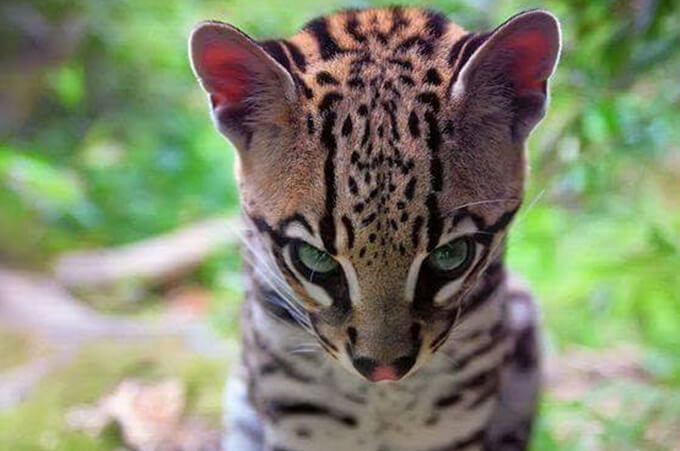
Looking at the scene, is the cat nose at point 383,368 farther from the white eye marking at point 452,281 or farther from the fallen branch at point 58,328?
the fallen branch at point 58,328

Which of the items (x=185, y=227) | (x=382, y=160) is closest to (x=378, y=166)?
(x=382, y=160)

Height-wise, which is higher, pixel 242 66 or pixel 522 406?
pixel 242 66

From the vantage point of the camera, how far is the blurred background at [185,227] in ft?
8.15

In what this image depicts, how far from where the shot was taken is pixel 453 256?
1.72 meters

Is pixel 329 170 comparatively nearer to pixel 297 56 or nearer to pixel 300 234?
pixel 300 234

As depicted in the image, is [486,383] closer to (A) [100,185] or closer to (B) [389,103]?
(B) [389,103]

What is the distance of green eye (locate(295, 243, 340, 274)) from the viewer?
1.69 m

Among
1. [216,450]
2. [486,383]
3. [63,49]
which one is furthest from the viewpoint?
[63,49]

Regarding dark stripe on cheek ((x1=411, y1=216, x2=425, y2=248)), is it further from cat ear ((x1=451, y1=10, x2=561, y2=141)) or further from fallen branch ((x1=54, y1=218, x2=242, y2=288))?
fallen branch ((x1=54, y1=218, x2=242, y2=288))

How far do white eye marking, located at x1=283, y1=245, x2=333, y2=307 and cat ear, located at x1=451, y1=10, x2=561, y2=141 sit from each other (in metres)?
0.38

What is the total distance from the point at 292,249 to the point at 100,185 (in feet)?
11.2

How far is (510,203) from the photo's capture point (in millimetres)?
1811

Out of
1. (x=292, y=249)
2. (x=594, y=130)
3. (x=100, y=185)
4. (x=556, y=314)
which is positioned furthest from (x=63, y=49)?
(x=292, y=249)

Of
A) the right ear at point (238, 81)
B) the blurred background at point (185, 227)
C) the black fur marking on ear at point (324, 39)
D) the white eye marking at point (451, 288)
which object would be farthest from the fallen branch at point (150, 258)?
the white eye marking at point (451, 288)
